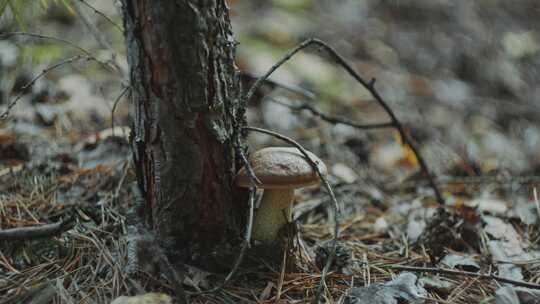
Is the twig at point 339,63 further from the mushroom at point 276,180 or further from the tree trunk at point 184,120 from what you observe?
the mushroom at point 276,180

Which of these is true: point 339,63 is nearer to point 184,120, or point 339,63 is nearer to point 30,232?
point 184,120

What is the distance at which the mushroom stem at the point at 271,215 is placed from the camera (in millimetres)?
1882

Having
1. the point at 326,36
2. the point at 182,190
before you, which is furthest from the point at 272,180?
the point at 326,36

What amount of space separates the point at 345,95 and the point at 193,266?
11.6 feet

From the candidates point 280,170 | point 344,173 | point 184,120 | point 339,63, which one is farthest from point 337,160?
point 184,120

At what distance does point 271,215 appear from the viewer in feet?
6.22

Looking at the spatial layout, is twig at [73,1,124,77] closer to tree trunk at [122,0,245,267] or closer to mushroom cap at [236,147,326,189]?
tree trunk at [122,0,245,267]

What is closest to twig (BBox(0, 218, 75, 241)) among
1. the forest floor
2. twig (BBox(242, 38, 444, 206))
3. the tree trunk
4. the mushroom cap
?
the forest floor

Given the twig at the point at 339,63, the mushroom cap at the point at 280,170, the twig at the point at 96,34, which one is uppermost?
the twig at the point at 96,34

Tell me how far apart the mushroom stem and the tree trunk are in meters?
0.10

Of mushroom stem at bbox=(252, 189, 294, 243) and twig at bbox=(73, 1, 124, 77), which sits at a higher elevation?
twig at bbox=(73, 1, 124, 77)

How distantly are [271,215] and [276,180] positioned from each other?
0.87 feet

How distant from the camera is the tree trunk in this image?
152 cm

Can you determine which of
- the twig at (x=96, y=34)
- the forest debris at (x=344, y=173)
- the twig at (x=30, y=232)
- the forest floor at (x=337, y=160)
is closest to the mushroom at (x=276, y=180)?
the forest floor at (x=337, y=160)
